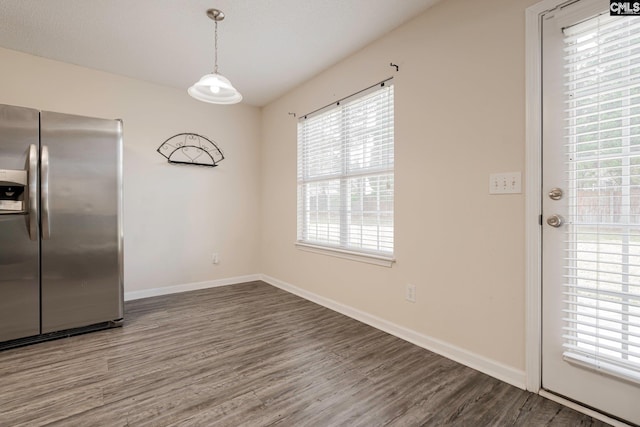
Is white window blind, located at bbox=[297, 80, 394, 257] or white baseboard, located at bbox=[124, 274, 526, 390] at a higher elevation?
white window blind, located at bbox=[297, 80, 394, 257]

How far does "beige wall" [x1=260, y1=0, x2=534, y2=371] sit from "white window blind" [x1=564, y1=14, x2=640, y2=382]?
9.2 inches

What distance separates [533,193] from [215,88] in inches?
86.3

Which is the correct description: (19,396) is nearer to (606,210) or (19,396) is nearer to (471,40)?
(606,210)

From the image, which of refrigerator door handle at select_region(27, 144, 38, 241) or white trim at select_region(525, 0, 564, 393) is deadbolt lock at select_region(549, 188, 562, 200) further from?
refrigerator door handle at select_region(27, 144, 38, 241)

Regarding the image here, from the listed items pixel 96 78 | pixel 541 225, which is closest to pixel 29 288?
pixel 96 78

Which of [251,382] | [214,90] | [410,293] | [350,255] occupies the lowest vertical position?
[251,382]

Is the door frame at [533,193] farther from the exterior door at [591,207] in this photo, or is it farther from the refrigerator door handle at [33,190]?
the refrigerator door handle at [33,190]

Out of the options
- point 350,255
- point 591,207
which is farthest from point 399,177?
point 591,207

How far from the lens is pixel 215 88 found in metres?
2.19

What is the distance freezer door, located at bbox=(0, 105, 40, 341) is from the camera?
7.32ft

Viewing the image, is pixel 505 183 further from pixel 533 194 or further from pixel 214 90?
pixel 214 90

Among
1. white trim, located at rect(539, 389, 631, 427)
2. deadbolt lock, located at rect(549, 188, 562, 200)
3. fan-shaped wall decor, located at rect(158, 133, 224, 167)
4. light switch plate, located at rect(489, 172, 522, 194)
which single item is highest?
fan-shaped wall decor, located at rect(158, 133, 224, 167)

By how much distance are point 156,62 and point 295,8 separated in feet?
5.63

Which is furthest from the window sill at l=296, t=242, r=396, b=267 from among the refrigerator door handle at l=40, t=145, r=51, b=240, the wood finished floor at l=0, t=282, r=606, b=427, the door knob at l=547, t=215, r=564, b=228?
the refrigerator door handle at l=40, t=145, r=51, b=240
